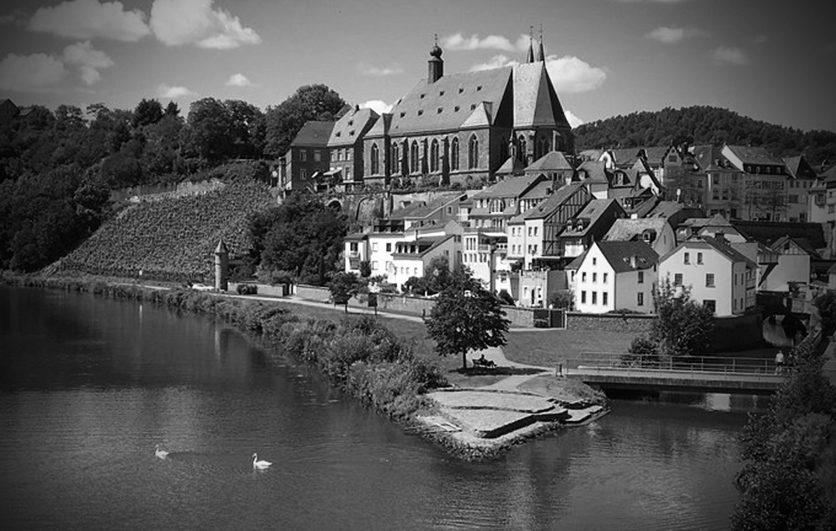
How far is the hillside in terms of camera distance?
91125mm

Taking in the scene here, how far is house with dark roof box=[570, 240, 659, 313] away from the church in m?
28.8

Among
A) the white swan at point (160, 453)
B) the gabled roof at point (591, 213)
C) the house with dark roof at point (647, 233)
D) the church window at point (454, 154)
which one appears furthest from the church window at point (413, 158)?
the white swan at point (160, 453)

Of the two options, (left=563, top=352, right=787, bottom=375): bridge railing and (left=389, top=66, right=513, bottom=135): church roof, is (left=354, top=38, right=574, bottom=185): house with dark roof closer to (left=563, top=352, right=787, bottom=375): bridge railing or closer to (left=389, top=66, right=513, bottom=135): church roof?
(left=389, top=66, right=513, bottom=135): church roof

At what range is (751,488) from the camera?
22.6 metres

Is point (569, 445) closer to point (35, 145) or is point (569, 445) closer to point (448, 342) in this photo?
point (448, 342)

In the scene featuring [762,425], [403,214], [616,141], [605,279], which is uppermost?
[616,141]

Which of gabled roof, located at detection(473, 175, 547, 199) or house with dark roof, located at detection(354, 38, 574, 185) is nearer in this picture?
gabled roof, located at detection(473, 175, 547, 199)

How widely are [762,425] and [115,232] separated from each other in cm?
9116

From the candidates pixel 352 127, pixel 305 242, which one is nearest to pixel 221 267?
pixel 305 242

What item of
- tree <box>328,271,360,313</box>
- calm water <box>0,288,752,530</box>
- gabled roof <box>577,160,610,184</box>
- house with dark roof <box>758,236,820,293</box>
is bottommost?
calm water <box>0,288,752,530</box>

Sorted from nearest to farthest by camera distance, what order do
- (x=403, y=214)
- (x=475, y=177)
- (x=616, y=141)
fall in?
1. (x=403, y=214)
2. (x=475, y=177)
3. (x=616, y=141)

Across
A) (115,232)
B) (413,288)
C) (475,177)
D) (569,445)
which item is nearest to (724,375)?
(569,445)

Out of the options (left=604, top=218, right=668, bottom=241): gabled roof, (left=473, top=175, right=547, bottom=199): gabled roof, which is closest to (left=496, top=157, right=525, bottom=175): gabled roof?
(left=473, top=175, right=547, bottom=199): gabled roof

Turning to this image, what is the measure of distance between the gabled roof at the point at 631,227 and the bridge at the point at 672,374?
1366 centimetres
